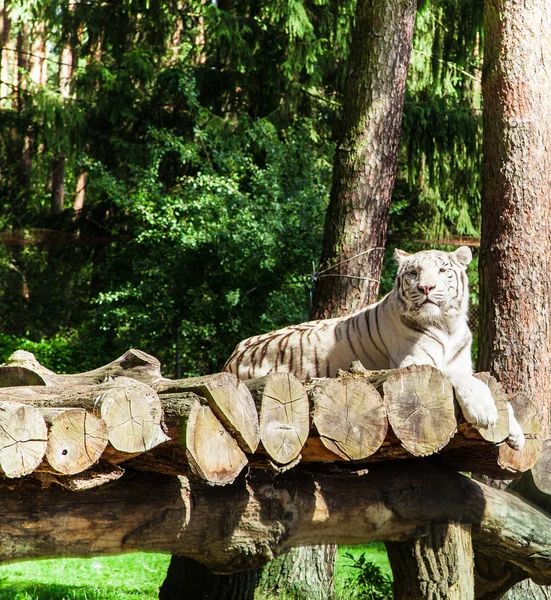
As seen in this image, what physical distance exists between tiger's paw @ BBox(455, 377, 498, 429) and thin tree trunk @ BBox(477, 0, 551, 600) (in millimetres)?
1902

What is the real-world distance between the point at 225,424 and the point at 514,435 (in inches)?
52.7

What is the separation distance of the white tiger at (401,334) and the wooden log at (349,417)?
0.90m

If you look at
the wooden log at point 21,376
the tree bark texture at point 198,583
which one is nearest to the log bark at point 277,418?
the wooden log at point 21,376

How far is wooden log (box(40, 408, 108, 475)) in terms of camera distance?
8.31ft

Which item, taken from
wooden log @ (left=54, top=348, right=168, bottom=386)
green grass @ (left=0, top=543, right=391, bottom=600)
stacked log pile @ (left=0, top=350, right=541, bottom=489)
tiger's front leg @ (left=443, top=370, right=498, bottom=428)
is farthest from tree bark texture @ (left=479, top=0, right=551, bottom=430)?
wooden log @ (left=54, top=348, right=168, bottom=386)

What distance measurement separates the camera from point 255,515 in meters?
3.19

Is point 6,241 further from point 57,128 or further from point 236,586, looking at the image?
point 236,586

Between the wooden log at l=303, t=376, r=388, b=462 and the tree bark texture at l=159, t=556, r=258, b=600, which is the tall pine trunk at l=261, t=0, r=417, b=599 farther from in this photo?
the wooden log at l=303, t=376, r=388, b=462

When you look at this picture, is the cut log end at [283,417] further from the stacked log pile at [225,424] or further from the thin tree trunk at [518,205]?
the thin tree trunk at [518,205]

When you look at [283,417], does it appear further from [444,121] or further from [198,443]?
[444,121]

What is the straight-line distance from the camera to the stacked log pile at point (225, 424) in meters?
2.54

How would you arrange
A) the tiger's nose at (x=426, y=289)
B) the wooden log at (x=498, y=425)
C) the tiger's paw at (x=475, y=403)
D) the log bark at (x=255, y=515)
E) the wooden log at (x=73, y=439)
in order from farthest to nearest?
the tiger's nose at (x=426, y=289) → the wooden log at (x=498, y=425) → the tiger's paw at (x=475, y=403) → the log bark at (x=255, y=515) → the wooden log at (x=73, y=439)

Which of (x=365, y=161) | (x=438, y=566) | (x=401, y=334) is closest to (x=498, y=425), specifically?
(x=438, y=566)

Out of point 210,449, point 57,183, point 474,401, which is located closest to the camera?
point 210,449
